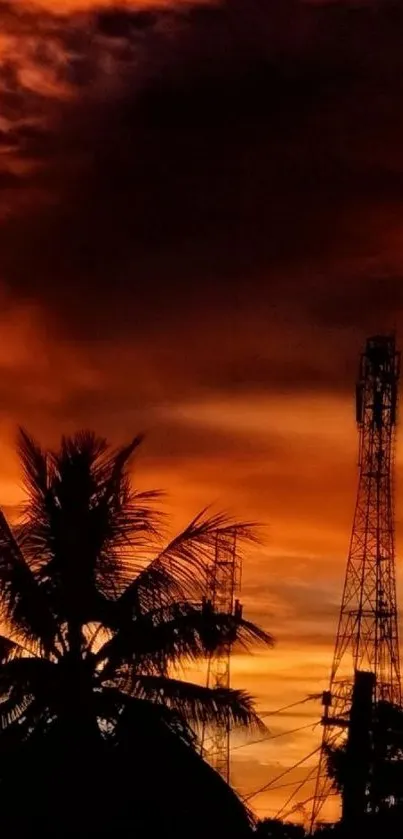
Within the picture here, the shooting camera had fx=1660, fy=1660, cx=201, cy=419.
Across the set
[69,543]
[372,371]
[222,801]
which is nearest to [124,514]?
[69,543]

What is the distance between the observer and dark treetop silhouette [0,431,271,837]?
2875 centimetres

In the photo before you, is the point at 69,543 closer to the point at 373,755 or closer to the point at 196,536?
the point at 196,536

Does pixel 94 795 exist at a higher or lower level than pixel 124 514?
lower

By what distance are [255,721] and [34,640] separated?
A: 418 centimetres

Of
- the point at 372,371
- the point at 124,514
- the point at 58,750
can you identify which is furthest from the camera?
the point at 372,371

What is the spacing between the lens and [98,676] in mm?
29406

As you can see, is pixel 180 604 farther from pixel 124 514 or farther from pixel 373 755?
pixel 373 755

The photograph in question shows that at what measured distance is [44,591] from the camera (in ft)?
97.3

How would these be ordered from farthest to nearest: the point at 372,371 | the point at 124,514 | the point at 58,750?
the point at 372,371 < the point at 124,514 < the point at 58,750

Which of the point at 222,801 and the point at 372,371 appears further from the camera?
the point at 372,371

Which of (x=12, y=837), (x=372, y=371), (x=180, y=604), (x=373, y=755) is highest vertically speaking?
(x=372, y=371)

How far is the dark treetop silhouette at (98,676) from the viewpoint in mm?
28750

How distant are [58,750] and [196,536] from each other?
180 inches

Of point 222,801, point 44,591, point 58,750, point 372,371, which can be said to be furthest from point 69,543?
point 372,371
